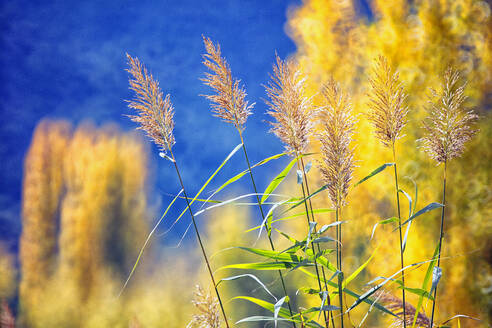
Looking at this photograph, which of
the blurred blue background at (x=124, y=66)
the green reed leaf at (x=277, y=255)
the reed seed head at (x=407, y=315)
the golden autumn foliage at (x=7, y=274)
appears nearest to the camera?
the green reed leaf at (x=277, y=255)

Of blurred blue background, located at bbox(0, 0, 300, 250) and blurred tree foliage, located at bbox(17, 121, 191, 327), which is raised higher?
blurred blue background, located at bbox(0, 0, 300, 250)

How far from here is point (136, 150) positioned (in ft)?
7.89

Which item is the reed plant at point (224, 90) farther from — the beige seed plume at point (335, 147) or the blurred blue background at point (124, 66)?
the blurred blue background at point (124, 66)

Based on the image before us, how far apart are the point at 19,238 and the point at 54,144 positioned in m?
0.55

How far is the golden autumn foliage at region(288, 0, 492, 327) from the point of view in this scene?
2346 millimetres

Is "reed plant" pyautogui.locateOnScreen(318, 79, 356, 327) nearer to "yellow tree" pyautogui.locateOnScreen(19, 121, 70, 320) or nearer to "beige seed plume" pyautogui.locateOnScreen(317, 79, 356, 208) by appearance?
"beige seed plume" pyautogui.locateOnScreen(317, 79, 356, 208)

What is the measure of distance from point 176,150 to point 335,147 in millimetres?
1523

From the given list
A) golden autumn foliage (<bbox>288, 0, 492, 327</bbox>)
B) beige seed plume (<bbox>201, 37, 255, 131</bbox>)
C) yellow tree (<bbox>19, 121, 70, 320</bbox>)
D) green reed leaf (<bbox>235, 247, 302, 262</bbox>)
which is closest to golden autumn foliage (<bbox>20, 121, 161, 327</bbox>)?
yellow tree (<bbox>19, 121, 70, 320</bbox>)

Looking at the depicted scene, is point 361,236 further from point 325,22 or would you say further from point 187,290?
point 325,22

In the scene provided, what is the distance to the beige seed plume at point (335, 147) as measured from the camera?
41.5 inches

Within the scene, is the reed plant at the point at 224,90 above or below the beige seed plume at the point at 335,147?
above

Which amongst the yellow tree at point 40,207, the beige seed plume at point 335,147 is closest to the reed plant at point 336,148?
the beige seed plume at point 335,147

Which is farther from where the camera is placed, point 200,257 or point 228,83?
point 200,257

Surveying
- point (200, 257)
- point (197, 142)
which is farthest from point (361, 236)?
point (197, 142)
